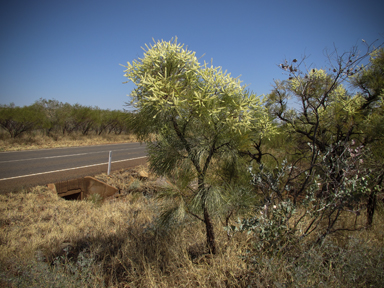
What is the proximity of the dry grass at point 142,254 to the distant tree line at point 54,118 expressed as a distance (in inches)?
611

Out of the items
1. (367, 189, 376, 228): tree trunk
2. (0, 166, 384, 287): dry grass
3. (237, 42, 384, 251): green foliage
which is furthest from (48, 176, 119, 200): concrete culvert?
(367, 189, 376, 228): tree trunk

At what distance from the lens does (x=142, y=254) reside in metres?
2.73

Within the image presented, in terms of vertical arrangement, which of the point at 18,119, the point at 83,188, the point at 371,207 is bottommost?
the point at 83,188

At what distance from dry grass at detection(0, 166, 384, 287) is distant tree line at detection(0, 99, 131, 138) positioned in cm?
1552

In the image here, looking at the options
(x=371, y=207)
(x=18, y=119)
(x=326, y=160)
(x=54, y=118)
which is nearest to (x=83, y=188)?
(x=326, y=160)

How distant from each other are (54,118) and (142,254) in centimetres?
2434

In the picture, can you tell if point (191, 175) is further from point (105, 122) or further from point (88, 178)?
point (105, 122)

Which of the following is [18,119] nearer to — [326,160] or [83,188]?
[83,188]

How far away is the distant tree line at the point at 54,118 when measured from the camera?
61.2 ft

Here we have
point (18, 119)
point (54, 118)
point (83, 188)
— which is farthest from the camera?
point (54, 118)

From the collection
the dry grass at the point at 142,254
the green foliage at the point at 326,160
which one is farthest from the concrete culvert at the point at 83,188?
the green foliage at the point at 326,160

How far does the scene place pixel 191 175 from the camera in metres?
2.22

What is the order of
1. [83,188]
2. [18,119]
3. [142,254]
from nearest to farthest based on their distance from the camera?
[142,254] < [83,188] < [18,119]

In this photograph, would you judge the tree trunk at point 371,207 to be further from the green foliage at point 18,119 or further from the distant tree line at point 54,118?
the green foliage at point 18,119
